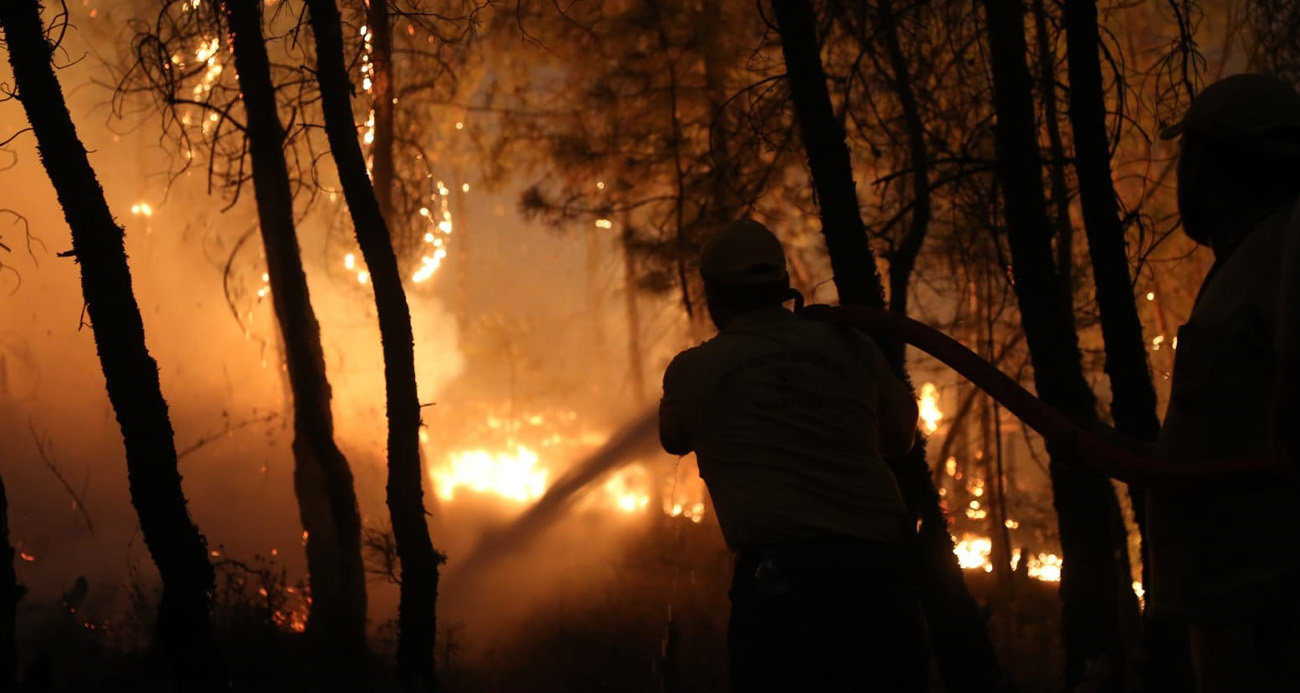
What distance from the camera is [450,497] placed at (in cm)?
2039

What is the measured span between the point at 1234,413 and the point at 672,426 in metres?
1.49

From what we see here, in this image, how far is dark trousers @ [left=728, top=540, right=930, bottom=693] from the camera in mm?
2820

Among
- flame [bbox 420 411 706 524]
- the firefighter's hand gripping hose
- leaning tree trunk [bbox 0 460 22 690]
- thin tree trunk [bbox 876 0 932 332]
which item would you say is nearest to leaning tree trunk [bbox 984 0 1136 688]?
thin tree trunk [bbox 876 0 932 332]

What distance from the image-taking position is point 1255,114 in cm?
229

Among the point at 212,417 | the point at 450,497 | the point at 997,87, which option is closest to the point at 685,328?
the point at 450,497

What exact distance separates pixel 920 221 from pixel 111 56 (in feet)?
55.7

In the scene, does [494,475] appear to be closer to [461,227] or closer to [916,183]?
[461,227]

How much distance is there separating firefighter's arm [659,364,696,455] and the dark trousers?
1.40ft

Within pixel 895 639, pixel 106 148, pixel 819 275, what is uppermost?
pixel 106 148

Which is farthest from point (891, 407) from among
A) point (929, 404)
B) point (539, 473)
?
point (539, 473)

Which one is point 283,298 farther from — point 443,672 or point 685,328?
point 685,328

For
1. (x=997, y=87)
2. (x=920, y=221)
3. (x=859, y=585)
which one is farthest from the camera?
(x=920, y=221)

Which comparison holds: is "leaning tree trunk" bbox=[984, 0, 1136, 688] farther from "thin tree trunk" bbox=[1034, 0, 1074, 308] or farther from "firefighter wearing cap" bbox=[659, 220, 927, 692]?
"firefighter wearing cap" bbox=[659, 220, 927, 692]

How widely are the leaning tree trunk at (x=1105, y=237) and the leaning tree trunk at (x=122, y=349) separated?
479 centimetres
